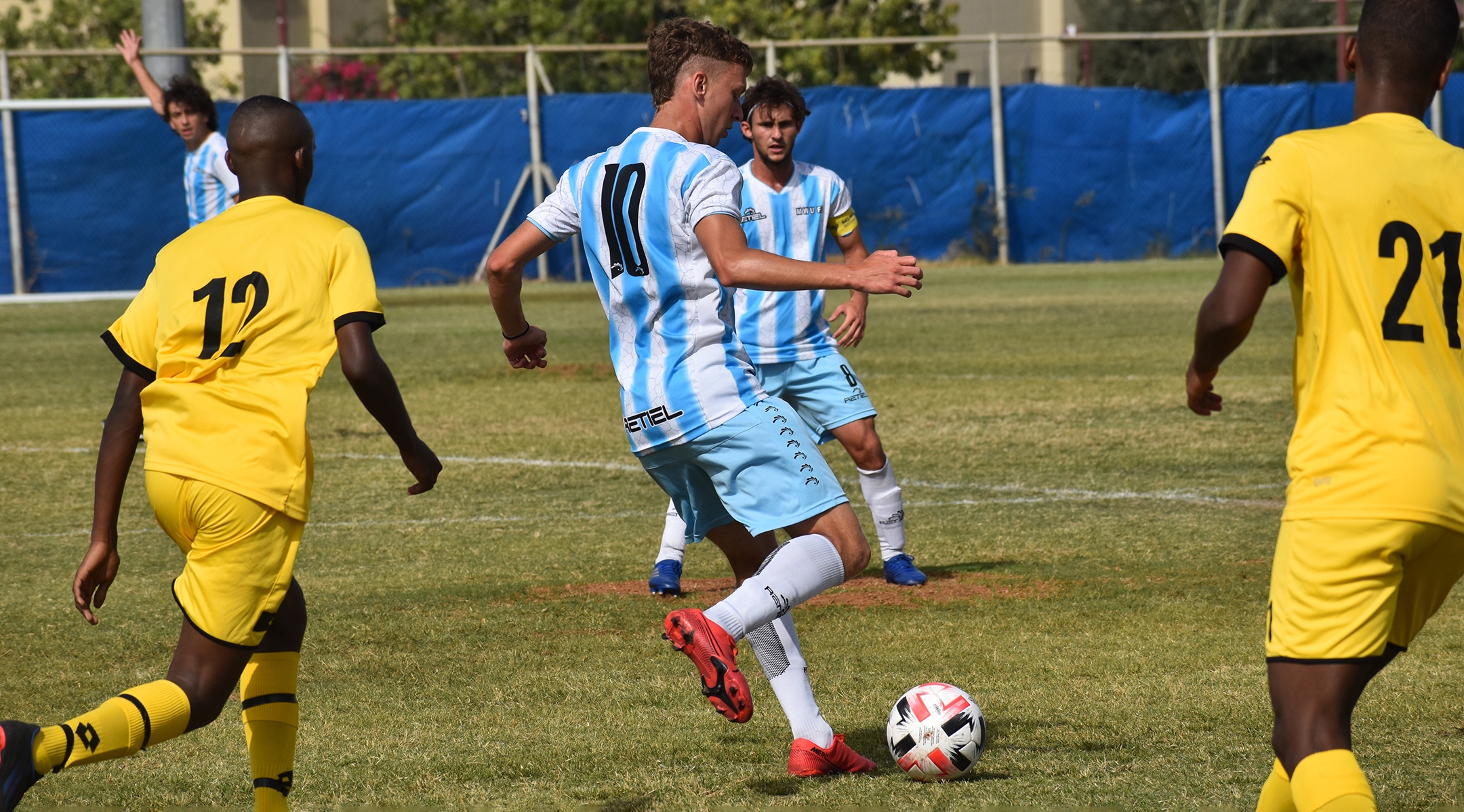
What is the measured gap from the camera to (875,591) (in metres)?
6.82

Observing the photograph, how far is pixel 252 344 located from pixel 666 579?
336 centimetres

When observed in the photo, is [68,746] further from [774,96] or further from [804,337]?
[774,96]

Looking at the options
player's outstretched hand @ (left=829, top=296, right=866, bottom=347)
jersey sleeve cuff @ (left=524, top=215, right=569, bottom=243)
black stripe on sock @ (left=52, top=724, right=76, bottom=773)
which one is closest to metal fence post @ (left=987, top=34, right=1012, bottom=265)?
player's outstretched hand @ (left=829, top=296, right=866, bottom=347)

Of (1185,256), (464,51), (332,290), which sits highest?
(464,51)

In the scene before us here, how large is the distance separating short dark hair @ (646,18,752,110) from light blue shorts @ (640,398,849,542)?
0.96m

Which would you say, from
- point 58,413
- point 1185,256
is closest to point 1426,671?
point 58,413

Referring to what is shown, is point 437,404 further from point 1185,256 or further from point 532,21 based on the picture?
point 532,21

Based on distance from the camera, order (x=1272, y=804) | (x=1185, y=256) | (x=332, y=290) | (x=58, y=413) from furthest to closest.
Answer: (x=1185, y=256) < (x=58, y=413) < (x=332, y=290) < (x=1272, y=804)

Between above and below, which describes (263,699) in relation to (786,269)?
below

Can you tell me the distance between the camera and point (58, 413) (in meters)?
12.5

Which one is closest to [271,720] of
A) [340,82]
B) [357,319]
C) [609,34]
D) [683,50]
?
[357,319]

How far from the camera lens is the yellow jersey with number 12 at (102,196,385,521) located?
3549mm

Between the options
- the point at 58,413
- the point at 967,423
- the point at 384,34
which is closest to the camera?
the point at 967,423

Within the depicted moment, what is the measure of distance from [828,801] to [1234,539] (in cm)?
408
